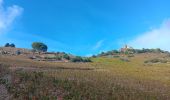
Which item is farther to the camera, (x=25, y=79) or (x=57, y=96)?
(x=25, y=79)

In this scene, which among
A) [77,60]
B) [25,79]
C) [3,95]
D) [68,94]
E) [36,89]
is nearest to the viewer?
[3,95]

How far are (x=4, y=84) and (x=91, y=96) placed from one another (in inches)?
505

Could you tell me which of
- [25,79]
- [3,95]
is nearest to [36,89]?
[3,95]

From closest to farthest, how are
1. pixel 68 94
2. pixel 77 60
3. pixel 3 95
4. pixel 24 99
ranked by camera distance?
1. pixel 24 99
2. pixel 3 95
3. pixel 68 94
4. pixel 77 60

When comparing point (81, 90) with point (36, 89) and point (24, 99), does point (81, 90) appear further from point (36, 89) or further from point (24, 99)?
point (24, 99)

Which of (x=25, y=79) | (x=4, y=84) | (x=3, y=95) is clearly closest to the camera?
(x=3, y=95)

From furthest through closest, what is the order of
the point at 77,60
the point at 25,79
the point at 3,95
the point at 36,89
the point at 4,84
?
the point at 77,60
the point at 25,79
the point at 4,84
the point at 36,89
the point at 3,95

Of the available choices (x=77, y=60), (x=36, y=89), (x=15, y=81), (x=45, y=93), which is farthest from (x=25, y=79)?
(x=77, y=60)

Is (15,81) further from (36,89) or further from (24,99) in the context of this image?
(24,99)

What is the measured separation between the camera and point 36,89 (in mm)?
40531

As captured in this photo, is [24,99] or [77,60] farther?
[77,60]

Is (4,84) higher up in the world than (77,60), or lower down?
lower down

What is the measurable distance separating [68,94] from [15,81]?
38.5 feet

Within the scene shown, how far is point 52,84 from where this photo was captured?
4581 cm
